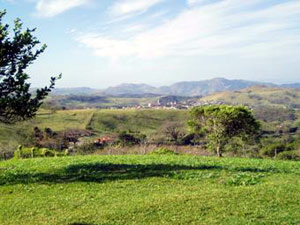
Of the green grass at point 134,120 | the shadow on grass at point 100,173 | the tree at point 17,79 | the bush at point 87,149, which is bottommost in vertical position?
the green grass at point 134,120

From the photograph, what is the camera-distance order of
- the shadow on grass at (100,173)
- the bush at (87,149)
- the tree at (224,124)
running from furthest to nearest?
the bush at (87,149) < the tree at (224,124) < the shadow on grass at (100,173)

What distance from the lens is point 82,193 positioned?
1381cm

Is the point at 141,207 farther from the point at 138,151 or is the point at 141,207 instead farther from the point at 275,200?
the point at 138,151

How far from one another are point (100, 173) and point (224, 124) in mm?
20038

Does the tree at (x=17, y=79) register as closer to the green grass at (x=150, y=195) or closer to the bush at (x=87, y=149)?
the green grass at (x=150, y=195)

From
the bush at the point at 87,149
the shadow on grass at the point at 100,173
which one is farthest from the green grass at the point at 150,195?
the bush at the point at 87,149

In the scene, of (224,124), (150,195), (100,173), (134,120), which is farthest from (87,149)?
(134,120)

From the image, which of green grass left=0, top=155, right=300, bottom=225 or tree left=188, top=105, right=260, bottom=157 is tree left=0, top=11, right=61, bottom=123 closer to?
green grass left=0, top=155, right=300, bottom=225

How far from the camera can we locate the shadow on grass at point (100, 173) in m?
16.4

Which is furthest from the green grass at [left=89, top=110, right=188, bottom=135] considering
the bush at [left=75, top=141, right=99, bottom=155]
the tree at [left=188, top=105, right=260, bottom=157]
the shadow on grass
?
the shadow on grass

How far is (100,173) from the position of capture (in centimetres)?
1762

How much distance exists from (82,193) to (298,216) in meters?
7.37

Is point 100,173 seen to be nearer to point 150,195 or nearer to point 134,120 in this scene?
point 150,195

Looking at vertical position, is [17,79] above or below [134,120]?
above
